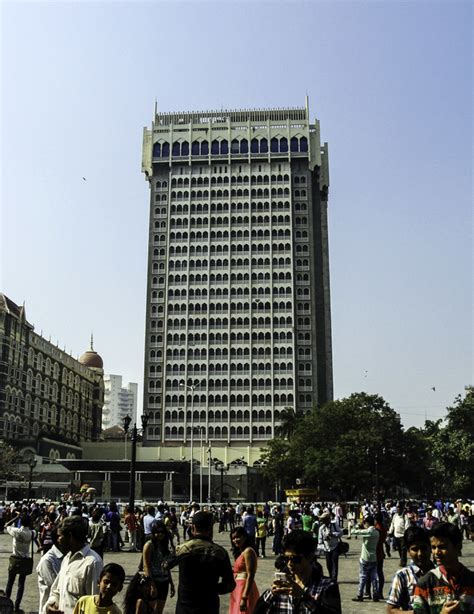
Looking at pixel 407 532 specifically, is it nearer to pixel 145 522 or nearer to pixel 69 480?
pixel 145 522

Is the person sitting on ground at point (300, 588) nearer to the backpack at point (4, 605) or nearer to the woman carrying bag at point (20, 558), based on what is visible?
the backpack at point (4, 605)

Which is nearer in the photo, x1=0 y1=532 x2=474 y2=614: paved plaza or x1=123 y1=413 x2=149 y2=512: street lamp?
x1=0 y1=532 x2=474 y2=614: paved plaza

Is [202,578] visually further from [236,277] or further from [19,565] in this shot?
[236,277]

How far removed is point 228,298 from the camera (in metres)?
103

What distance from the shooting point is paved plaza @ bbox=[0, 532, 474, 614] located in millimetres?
13129

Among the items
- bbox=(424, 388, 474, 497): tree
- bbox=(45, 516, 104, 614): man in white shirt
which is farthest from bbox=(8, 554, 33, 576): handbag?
bbox=(424, 388, 474, 497): tree

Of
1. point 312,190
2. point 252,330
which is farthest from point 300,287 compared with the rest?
point 312,190

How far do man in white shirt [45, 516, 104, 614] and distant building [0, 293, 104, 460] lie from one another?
3267 inches

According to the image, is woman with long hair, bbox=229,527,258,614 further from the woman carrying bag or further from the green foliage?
the green foliage

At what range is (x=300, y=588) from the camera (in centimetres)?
460

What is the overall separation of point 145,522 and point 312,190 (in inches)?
3707

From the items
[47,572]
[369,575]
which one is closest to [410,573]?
[47,572]

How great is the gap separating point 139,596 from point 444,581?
281 centimetres

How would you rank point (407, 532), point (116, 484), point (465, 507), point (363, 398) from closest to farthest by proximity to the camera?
point (407, 532), point (465, 507), point (363, 398), point (116, 484)
